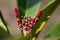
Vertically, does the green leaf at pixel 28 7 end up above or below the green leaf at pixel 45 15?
above

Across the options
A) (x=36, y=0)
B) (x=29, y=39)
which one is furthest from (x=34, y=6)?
(x=29, y=39)

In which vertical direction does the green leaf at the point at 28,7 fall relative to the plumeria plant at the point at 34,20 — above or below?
above

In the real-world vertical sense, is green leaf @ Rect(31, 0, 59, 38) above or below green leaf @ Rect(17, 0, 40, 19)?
below

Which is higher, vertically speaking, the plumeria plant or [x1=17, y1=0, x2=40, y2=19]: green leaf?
[x1=17, y1=0, x2=40, y2=19]: green leaf
